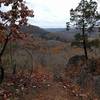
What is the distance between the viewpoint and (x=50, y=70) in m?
18.5

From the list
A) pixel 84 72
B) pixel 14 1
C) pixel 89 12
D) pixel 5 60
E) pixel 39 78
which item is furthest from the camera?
pixel 89 12

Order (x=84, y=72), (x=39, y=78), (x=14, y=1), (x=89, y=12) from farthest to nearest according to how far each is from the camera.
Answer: (x=89, y=12), (x=84, y=72), (x=39, y=78), (x=14, y=1)

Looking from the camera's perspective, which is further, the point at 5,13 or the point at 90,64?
the point at 90,64

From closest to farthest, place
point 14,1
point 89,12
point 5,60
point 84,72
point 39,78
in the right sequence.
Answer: point 14,1 < point 39,78 < point 84,72 < point 5,60 < point 89,12

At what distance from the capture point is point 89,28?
21.1 meters

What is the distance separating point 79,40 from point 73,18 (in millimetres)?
1358

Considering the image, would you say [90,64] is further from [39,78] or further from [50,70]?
[39,78]

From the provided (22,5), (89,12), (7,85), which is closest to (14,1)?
(22,5)

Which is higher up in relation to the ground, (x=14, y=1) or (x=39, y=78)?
(x=14, y=1)

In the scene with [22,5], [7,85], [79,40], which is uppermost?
[22,5]

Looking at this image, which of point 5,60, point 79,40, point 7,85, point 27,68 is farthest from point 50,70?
point 7,85

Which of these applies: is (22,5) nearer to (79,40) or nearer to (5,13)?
(5,13)

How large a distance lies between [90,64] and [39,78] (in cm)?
436

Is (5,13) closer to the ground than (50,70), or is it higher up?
higher up
